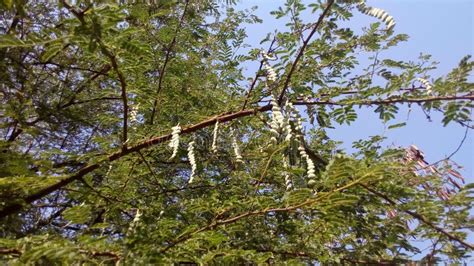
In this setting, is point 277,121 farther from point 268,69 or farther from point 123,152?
→ point 123,152

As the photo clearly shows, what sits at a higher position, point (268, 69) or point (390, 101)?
point (268, 69)

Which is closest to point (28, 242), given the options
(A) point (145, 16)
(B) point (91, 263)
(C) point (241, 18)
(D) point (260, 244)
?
(B) point (91, 263)

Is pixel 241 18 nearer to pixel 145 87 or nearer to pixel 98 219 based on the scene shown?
pixel 145 87

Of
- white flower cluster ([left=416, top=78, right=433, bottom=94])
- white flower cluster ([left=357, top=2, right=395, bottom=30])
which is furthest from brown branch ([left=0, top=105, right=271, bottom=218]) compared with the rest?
white flower cluster ([left=416, top=78, right=433, bottom=94])

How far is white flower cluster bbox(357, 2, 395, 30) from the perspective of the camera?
2.61 meters

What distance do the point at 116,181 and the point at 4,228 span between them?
918 millimetres

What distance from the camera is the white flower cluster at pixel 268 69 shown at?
10.0 feet

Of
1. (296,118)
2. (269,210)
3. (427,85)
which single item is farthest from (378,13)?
(269,210)

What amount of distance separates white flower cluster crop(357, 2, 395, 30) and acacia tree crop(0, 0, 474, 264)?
0.5 inches

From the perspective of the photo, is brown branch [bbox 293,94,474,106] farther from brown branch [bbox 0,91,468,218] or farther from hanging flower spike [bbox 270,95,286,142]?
hanging flower spike [bbox 270,95,286,142]

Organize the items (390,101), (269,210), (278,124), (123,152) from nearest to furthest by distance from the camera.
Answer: (269,210), (278,124), (390,101), (123,152)

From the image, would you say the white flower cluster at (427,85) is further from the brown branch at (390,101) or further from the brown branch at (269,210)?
the brown branch at (269,210)

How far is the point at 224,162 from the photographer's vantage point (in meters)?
4.57

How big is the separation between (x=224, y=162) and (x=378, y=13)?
7.39ft
